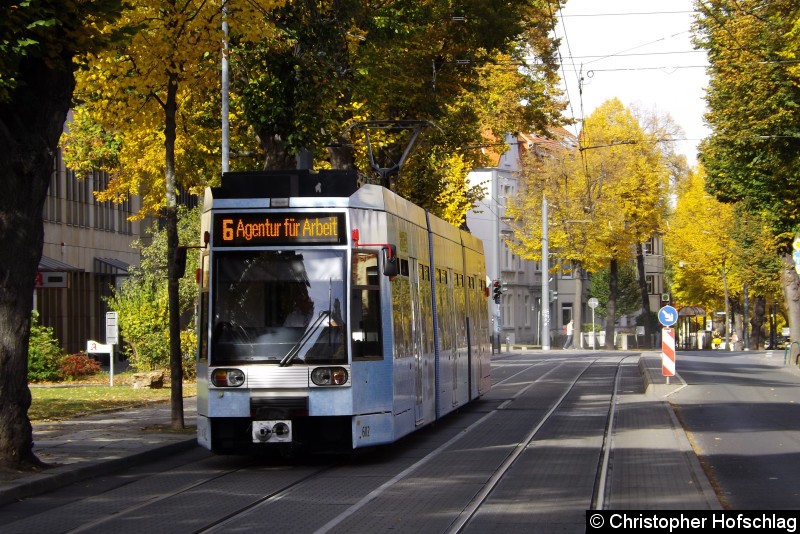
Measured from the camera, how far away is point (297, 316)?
14469 mm

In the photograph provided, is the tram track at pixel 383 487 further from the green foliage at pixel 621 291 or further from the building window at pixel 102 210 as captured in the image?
the green foliage at pixel 621 291

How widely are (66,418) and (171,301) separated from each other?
3507 mm

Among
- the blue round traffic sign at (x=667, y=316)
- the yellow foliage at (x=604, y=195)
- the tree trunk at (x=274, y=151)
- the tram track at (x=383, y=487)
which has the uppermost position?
the yellow foliage at (x=604, y=195)

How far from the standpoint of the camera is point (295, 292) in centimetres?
1455

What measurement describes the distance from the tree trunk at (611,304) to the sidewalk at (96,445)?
5268cm

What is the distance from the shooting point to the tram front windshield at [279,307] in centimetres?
1439

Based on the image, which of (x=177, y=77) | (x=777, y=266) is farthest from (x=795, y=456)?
(x=777, y=266)

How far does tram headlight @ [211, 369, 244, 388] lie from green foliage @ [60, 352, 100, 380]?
70.6 feet

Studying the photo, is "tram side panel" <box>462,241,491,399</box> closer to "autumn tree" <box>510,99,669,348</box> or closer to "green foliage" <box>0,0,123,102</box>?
"green foliage" <box>0,0,123,102</box>

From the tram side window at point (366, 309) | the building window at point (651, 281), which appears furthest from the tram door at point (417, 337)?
the building window at point (651, 281)

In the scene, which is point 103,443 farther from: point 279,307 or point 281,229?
point 281,229

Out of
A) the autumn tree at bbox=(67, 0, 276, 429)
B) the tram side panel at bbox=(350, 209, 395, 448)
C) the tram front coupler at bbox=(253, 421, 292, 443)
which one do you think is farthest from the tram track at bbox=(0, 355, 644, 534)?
the autumn tree at bbox=(67, 0, 276, 429)

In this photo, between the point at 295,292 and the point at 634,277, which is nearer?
the point at 295,292

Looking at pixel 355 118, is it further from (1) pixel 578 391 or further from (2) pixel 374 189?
(2) pixel 374 189
